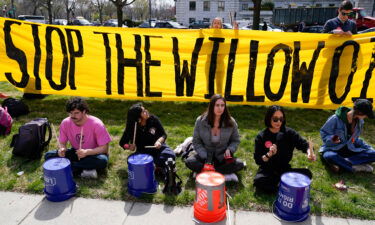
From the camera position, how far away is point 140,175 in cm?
387

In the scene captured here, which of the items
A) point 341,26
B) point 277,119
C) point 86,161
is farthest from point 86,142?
point 341,26

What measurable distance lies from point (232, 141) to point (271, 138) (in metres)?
0.56

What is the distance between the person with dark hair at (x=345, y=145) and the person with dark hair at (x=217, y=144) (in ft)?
4.46

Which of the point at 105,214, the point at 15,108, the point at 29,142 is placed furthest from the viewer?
the point at 15,108

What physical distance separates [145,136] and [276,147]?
181 cm

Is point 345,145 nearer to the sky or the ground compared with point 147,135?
nearer to the ground

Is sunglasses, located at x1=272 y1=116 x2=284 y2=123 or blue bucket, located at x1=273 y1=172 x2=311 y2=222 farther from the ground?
sunglasses, located at x1=272 y1=116 x2=284 y2=123

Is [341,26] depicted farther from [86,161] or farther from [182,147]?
[86,161]

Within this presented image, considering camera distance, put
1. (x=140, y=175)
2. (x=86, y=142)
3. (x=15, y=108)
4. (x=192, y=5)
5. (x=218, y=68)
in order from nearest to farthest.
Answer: (x=140, y=175), (x=86, y=142), (x=15, y=108), (x=218, y=68), (x=192, y=5)

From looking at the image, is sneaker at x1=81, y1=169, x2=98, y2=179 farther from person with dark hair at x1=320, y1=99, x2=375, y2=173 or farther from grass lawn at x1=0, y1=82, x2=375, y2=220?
person with dark hair at x1=320, y1=99, x2=375, y2=173

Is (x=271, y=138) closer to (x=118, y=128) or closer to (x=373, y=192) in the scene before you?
(x=373, y=192)

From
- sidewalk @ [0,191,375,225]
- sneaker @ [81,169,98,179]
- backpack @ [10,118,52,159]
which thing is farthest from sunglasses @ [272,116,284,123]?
backpack @ [10,118,52,159]

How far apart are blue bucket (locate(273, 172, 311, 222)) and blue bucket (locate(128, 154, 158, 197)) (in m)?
1.54

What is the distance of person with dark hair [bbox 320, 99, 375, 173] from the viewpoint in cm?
450
